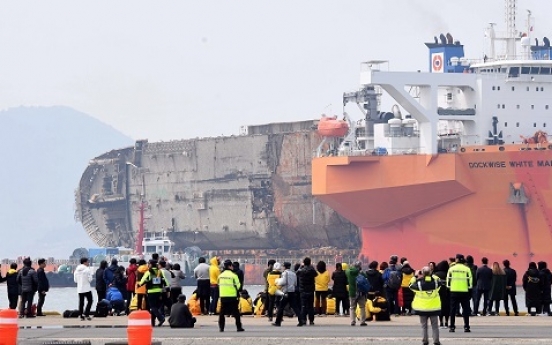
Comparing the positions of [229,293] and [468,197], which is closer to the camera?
[229,293]

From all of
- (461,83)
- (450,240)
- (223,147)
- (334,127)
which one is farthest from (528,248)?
(223,147)

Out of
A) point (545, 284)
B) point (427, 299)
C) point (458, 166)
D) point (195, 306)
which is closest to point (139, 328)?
point (427, 299)

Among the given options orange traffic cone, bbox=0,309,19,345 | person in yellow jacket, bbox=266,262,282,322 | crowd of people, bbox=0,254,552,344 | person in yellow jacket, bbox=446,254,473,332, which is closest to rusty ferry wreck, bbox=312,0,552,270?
crowd of people, bbox=0,254,552,344

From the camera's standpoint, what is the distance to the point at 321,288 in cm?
3438

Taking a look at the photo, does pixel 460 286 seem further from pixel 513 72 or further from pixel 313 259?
pixel 313 259

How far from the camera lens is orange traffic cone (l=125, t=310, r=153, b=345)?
75.8 feet

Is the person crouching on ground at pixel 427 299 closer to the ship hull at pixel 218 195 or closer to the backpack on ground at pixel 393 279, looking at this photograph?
the backpack on ground at pixel 393 279

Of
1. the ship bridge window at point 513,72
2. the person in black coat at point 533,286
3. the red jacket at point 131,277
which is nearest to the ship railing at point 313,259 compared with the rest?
the ship bridge window at point 513,72

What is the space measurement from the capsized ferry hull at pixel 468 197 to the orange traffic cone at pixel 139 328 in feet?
169

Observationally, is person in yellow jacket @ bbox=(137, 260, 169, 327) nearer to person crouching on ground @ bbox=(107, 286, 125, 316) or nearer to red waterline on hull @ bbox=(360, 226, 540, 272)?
person crouching on ground @ bbox=(107, 286, 125, 316)

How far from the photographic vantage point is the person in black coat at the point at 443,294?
3022cm

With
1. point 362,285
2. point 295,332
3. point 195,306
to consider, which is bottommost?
point 295,332

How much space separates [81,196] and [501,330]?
95881mm

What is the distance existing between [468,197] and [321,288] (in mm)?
41217
